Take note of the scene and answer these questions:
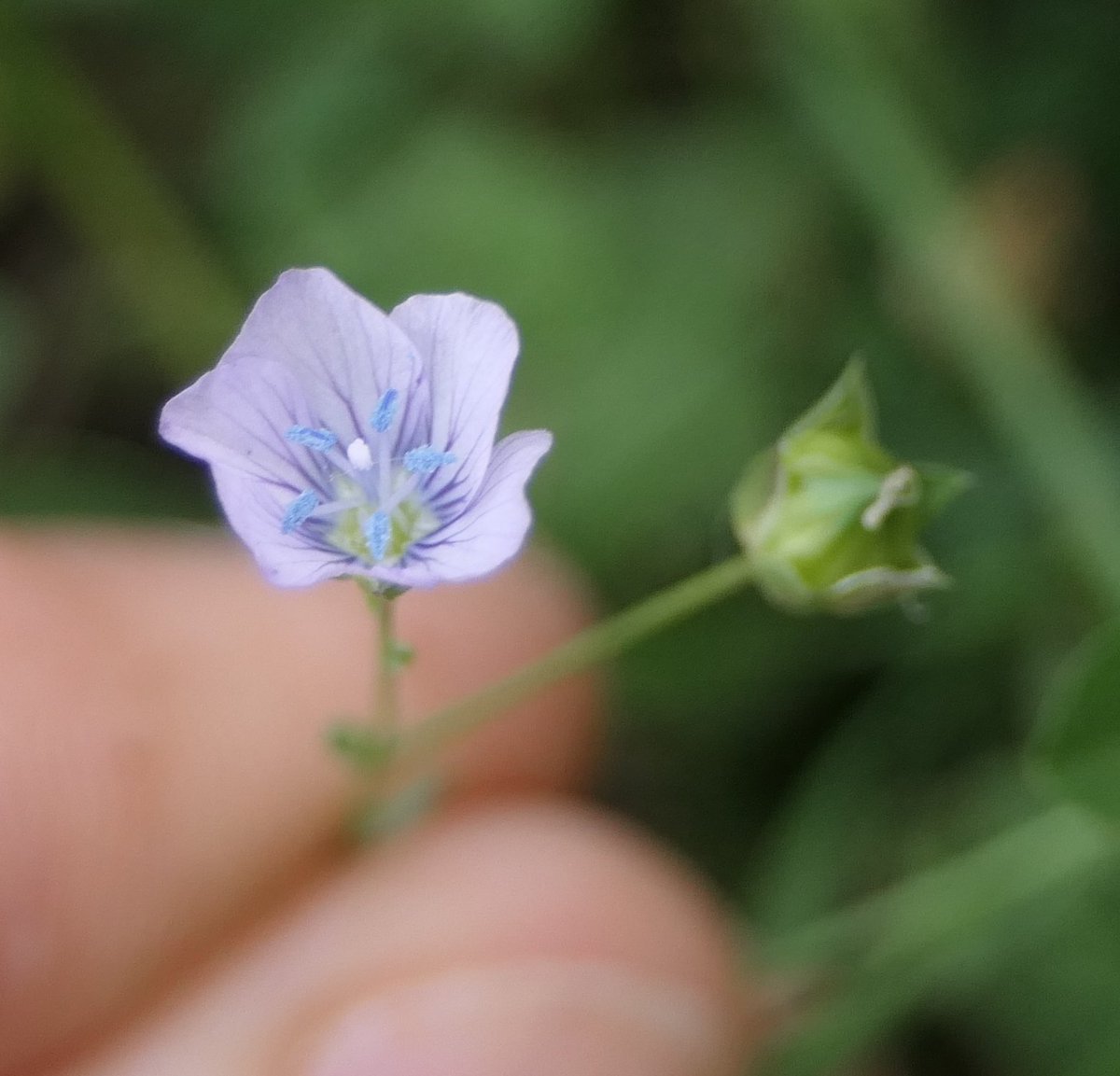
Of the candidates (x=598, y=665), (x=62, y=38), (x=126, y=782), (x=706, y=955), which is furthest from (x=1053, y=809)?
(x=62, y=38)

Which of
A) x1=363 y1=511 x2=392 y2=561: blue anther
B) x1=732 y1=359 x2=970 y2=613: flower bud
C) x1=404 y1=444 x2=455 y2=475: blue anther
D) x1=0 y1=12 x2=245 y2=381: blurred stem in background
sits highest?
x1=0 y1=12 x2=245 y2=381: blurred stem in background

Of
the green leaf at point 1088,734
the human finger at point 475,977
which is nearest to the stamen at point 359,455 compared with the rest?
the human finger at point 475,977

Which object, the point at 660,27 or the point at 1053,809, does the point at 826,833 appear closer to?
the point at 1053,809

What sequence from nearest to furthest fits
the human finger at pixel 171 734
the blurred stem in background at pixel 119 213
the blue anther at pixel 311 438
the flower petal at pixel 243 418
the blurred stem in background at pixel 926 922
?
the flower petal at pixel 243 418, the blue anther at pixel 311 438, the human finger at pixel 171 734, the blurred stem in background at pixel 926 922, the blurred stem in background at pixel 119 213

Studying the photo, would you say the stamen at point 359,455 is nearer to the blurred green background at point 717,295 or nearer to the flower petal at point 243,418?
the flower petal at point 243,418

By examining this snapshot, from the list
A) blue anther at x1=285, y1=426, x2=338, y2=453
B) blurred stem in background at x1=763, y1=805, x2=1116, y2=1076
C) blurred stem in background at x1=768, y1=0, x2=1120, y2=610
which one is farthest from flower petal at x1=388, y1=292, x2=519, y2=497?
blurred stem in background at x1=768, y1=0, x2=1120, y2=610

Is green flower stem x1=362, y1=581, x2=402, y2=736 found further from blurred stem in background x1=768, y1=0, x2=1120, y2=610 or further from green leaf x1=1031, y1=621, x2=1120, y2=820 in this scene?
blurred stem in background x1=768, y1=0, x2=1120, y2=610
